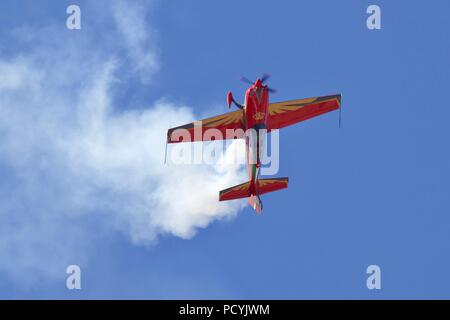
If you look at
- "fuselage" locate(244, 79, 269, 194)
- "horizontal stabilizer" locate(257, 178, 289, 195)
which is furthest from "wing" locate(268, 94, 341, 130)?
"horizontal stabilizer" locate(257, 178, 289, 195)

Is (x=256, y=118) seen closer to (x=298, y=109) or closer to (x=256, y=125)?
(x=256, y=125)

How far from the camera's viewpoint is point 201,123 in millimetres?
51562

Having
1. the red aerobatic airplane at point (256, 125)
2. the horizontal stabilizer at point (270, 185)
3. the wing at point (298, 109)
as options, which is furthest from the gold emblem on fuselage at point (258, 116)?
the horizontal stabilizer at point (270, 185)

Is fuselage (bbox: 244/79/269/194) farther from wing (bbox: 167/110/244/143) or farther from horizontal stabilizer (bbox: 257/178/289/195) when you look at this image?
horizontal stabilizer (bbox: 257/178/289/195)

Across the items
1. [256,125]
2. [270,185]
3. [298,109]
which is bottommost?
[270,185]

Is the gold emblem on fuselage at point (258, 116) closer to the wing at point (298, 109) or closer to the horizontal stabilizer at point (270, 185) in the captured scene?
the wing at point (298, 109)

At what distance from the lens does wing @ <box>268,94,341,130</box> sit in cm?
5231

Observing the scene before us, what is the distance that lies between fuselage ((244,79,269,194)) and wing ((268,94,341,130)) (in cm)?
316

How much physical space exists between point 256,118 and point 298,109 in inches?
190

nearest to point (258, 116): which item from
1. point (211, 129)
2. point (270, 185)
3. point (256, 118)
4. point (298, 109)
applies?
point (256, 118)

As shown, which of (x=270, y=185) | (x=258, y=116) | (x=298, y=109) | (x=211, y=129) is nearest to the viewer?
(x=258, y=116)

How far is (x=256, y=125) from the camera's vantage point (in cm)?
4919
